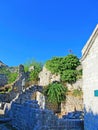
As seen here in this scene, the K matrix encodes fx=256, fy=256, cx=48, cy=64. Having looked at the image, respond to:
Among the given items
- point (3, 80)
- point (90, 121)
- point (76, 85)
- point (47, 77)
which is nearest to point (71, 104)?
point (76, 85)

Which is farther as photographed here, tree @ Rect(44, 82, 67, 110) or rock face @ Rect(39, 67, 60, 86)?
rock face @ Rect(39, 67, 60, 86)

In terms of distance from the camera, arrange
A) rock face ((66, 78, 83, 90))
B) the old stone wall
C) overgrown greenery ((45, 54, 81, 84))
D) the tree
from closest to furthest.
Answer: the old stone wall → the tree → rock face ((66, 78, 83, 90)) → overgrown greenery ((45, 54, 81, 84))

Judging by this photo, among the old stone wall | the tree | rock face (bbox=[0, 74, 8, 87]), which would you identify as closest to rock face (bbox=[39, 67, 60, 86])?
the tree

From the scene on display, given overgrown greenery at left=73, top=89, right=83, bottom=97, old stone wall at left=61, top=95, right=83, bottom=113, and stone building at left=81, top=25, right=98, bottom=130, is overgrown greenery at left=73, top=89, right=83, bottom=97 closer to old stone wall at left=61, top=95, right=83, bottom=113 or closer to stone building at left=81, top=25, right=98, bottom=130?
old stone wall at left=61, top=95, right=83, bottom=113

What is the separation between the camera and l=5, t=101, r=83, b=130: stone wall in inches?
503

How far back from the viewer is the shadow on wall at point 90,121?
12.6m

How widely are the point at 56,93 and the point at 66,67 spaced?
531 centimetres

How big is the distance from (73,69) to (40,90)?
5601 mm

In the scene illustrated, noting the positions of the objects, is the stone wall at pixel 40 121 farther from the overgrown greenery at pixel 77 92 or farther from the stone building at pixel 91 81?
the overgrown greenery at pixel 77 92

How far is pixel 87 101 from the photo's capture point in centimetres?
1330

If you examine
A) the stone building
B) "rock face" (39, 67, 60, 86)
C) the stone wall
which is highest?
"rock face" (39, 67, 60, 86)

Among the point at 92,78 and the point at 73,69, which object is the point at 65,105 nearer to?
the point at 73,69

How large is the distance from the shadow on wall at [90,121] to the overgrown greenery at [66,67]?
17830 mm

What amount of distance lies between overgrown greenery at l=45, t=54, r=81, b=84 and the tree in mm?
1831
